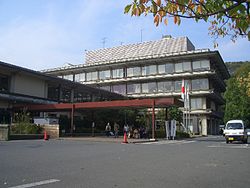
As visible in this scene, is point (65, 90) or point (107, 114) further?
point (65, 90)

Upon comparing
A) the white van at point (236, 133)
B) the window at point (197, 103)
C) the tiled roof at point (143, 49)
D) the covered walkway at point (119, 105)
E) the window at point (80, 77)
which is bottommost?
the white van at point (236, 133)

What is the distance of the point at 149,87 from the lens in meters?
63.2

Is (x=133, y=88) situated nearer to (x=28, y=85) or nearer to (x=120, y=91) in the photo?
(x=120, y=91)

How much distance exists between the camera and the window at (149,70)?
206 feet

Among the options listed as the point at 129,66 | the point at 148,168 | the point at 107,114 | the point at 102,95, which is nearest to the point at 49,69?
the point at 129,66

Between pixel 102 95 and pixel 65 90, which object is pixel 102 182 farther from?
pixel 102 95

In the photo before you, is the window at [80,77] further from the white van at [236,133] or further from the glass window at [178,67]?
the white van at [236,133]

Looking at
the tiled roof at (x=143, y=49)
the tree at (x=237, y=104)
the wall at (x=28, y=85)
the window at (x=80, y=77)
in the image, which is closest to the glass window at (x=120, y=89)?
the tiled roof at (x=143, y=49)

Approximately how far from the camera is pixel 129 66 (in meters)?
65.4

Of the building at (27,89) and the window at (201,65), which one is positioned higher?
the window at (201,65)

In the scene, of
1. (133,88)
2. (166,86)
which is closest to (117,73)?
(133,88)

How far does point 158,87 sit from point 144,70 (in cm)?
488

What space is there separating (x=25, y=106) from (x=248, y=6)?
31888 millimetres

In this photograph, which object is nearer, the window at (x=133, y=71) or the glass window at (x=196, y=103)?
the glass window at (x=196, y=103)
